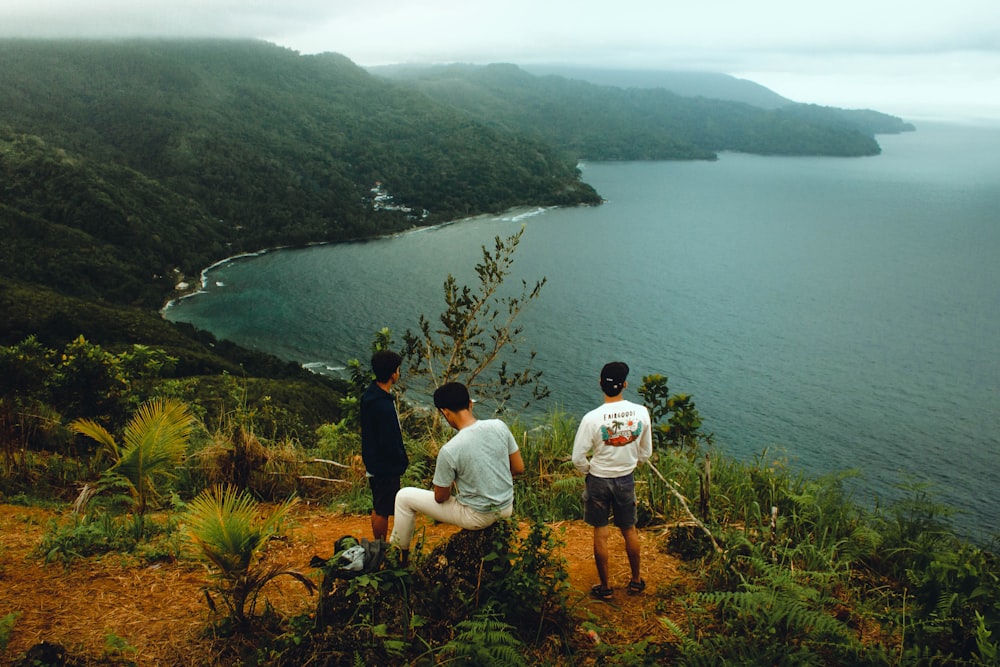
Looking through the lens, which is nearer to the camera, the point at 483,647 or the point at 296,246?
the point at 483,647

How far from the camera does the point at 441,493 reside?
3348 millimetres

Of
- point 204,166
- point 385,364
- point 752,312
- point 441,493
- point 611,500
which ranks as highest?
point 204,166

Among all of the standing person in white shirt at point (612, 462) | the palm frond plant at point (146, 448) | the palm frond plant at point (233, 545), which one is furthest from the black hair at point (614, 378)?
the palm frond plant at point (146, 448)

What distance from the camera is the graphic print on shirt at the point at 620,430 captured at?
3871 mm

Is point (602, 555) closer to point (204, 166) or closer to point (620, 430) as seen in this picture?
point (620, 430)

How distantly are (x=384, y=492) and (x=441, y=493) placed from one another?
2.83ft

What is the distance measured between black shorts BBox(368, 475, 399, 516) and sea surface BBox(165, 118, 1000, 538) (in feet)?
18.1

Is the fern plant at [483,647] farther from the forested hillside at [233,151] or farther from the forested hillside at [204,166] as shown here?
Answer: the forested hillside at [233,151]

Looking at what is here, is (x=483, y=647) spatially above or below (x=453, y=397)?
below

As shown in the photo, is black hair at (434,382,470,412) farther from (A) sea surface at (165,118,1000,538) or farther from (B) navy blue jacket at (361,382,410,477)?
(A) sea surface at (165,118,1000,538)

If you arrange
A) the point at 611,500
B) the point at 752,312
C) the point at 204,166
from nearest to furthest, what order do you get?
the point at 611,500
the point at 752,312
the point at 204,166

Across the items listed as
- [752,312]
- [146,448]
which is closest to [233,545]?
[146,448]

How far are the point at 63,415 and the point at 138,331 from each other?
37.6 m

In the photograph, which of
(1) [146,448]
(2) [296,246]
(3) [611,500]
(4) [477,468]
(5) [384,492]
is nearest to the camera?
(4) [477,468]
